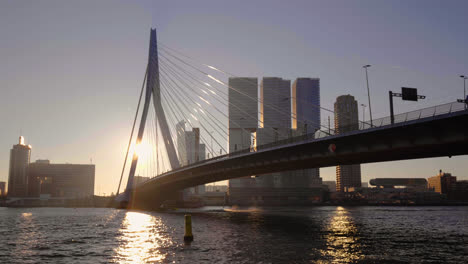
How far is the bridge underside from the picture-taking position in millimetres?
36869

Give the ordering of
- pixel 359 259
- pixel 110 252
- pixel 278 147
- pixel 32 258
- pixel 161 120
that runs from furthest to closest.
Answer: pixel 161 120, pixel 278 147, pixel 110 252, pixel 32 258, pixel 359 259

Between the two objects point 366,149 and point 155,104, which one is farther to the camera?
point 155,104

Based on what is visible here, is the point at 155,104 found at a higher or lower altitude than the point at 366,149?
higher

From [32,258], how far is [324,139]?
32.6 metres

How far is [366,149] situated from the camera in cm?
4488

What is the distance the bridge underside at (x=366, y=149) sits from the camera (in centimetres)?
3687

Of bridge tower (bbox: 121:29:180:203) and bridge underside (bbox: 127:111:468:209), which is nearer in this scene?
bridge underside (bbox: 127:111:468:209)

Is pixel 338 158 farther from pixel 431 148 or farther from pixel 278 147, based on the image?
pixel 431 148

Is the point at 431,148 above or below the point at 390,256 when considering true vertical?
above

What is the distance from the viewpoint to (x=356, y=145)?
151 feet

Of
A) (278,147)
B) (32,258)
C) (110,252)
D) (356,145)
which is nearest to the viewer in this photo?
(32,258)

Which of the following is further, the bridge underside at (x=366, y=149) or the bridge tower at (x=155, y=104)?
the bridge tower at (x=155, y=104)

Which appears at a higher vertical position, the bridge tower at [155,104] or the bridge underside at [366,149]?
the bridge tower at [155,104]

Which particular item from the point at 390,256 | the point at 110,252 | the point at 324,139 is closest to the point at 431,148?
the point at 324,139
